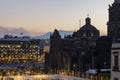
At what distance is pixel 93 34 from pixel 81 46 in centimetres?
1671

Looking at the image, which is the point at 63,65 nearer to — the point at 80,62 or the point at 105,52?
the point at 80,62

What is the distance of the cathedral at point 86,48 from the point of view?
317 ft

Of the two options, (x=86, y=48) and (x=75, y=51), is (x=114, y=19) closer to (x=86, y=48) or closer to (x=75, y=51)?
(x=86, y=48)

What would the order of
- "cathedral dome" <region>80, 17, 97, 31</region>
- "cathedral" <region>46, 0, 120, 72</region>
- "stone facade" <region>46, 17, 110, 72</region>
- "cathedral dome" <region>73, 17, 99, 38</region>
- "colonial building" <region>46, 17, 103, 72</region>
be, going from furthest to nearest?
"cathedral dome" <region>80, 17, 97, 31</region>, "cathedral dome" <region>73, 17, 99, 38</region>, "colonial building" <region>46, 17, 103, 72</region>, "stone facade" <region>46, 17, 110, 72</region>, "cathedral" <region>46, 0, 120, 72</region>

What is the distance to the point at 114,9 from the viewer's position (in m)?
96.9

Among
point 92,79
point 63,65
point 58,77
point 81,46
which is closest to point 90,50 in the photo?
point 81,46

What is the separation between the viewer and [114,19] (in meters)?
97.3

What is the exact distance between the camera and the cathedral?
3802 inches

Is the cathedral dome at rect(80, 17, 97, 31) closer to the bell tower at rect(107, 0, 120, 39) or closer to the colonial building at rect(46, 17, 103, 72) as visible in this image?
the colonial building at rect(46, 17, 103, 72)

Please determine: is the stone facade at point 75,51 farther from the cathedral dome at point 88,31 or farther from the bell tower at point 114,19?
the bell tower at point 114,19

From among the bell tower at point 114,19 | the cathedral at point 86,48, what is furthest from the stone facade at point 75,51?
the bell tower at point 114,19

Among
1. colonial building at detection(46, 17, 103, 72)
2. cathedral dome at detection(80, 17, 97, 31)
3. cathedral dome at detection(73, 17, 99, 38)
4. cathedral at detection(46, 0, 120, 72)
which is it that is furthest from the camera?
cathedral dome at detection(80, 17, 97, 31)

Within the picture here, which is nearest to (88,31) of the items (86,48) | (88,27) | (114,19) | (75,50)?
(88,27)

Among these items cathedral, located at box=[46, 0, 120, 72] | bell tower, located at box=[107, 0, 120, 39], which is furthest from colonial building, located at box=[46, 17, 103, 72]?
bell tower, located at box=[107, 0, 120, 39]
